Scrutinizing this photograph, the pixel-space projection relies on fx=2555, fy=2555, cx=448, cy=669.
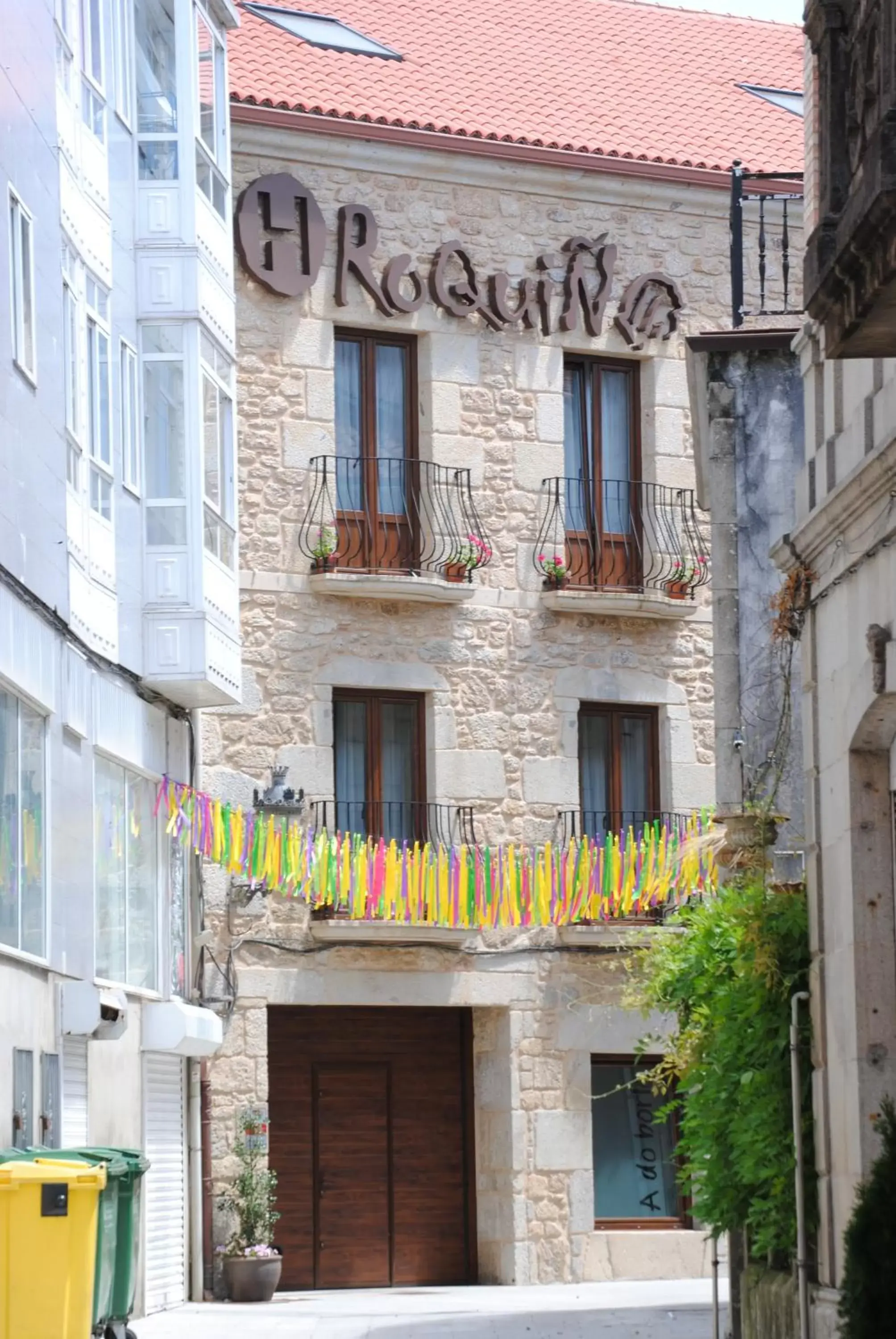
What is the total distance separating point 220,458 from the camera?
2216cm

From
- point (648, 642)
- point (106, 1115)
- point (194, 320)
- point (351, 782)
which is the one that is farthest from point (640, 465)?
point (106, 1115)

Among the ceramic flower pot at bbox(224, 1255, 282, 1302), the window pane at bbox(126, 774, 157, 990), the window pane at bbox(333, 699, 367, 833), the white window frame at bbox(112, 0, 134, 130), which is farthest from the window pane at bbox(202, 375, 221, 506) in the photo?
the ceramic flower pot at bbox(224, 1255, 282, 1302)

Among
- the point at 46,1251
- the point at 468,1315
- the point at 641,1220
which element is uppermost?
the point at 46,1251

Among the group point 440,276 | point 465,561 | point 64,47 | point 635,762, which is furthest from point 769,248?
point 64,47

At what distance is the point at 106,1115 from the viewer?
1938 centimetres

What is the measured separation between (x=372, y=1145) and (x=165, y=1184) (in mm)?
3545

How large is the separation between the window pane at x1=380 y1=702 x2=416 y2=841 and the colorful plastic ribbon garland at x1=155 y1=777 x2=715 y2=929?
0.44m

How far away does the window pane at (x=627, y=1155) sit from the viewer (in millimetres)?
24859

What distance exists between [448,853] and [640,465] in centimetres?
474

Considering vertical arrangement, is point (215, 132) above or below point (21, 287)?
above

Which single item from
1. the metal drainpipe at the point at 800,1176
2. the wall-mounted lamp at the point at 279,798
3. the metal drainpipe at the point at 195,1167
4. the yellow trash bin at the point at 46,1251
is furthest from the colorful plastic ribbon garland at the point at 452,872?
the yellow trash bin at the point at 46,1251

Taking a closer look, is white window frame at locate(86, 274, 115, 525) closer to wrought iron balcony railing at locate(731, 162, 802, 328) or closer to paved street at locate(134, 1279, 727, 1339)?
wrought iron balcony railing at locate(731, 162, 802, 328)

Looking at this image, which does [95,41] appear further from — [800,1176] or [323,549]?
[800,1176]

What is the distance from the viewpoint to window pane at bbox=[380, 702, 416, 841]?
80.4 feet
